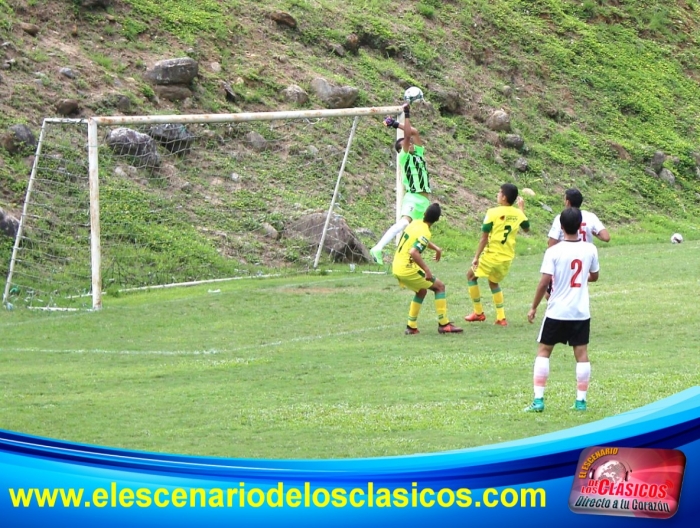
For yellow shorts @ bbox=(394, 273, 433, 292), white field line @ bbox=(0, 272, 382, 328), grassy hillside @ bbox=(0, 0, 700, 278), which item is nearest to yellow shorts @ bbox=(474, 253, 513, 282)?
yellow shorts @ bbox=(394, 273, 433, 292)

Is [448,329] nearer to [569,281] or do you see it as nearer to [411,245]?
[411,245]

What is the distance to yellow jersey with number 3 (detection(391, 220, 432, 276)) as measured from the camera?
39.8ft

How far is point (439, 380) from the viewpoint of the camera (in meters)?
10.0

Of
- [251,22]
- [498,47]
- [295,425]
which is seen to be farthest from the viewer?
[498,47]

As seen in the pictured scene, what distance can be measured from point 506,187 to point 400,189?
19.7 feet

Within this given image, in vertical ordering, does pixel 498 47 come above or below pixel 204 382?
above

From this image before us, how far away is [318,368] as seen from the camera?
10.9 meters

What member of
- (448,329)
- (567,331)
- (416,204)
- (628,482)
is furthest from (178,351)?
(628,482)

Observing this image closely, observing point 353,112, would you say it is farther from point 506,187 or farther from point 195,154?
point 506,187

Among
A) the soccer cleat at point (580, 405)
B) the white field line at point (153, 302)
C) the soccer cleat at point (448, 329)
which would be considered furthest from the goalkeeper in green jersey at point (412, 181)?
the soccer cleat at point (580, 405)

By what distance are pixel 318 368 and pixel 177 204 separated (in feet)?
30.1

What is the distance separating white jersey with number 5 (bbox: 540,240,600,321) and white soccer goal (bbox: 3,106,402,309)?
857 cm

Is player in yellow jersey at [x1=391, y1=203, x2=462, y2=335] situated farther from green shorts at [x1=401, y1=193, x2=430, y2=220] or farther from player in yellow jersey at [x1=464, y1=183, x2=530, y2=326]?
green shorts at [x1=401, y1=193, x2=430, y2=220]

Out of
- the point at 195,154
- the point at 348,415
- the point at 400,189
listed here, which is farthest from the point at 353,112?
the point at 348,415
